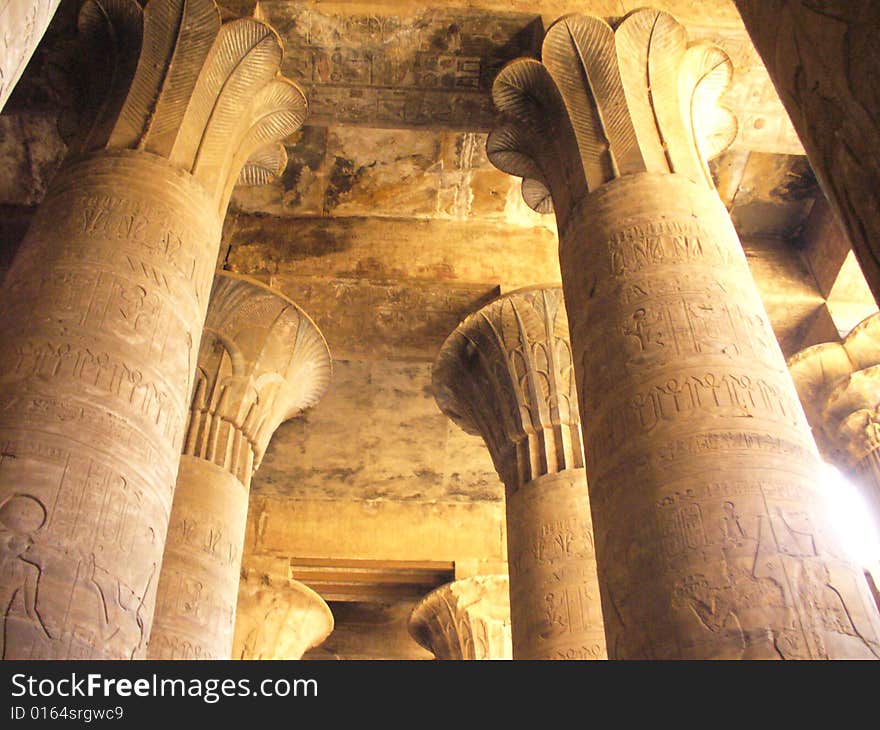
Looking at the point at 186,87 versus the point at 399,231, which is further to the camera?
the point at 399,231

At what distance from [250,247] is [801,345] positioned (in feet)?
18.2

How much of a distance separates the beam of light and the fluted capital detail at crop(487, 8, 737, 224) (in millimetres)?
2093

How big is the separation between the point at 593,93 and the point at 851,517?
6.33 m

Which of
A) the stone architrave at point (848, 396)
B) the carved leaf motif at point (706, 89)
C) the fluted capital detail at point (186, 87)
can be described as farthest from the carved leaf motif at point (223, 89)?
the stone architrave at point (848, 396)

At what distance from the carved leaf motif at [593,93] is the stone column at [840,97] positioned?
2819 millimetres

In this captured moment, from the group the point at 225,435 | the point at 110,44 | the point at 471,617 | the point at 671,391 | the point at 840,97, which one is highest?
the point at 110,44

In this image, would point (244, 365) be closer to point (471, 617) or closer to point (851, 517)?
point (471, 617)

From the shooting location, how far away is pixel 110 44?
6.10m

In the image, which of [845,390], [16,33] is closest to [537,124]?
[16,33]

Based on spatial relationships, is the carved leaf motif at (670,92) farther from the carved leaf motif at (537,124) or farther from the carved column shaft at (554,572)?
the carved column shaft at (554,572)

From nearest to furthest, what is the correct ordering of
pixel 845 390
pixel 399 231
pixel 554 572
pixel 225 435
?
pixel 554 572 < pixel 225 435 < pixel 845 390 < pixel 399 231

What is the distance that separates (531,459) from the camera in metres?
7.92
